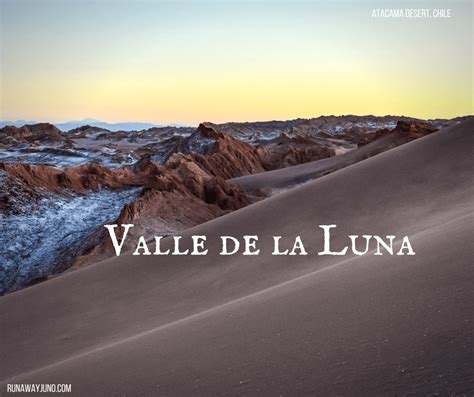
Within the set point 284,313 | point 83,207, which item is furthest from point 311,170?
point 284,313

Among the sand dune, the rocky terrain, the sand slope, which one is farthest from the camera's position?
the sand slope

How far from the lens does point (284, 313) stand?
442cm

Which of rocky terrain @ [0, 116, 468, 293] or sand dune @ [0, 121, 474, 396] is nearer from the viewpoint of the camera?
sand dune @ [0, 121, 474, 396]

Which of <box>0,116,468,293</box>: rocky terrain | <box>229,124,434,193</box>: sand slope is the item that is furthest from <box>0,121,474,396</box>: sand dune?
<box>229,124,434,193</box>: sand slope

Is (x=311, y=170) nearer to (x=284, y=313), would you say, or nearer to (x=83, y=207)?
(x=83, y=207)

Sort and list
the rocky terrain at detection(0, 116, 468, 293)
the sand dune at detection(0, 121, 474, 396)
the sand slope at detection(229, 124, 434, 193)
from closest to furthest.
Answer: the sand dune at detection(0, 121, 474, 396), the rocky terrain at detection(0, 116, 468, 293), the sand slope at detection(229, 124, 434, 193)

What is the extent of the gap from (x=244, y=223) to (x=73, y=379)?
6.75 metres

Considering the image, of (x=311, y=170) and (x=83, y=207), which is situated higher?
(x=311, y=170)

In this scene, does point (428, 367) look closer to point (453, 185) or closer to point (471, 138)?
point (453, 185)

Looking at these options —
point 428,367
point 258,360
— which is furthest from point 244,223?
point 428,367

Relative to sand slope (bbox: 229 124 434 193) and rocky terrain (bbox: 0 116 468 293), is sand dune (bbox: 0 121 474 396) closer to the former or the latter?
rocky terrain (bbox: 0 116 468 293)

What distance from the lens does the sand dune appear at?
2994 millimetres

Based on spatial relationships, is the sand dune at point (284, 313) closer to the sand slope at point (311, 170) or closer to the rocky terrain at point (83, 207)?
the rocky terrain at point (83, 207)

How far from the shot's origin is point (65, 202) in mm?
15977
